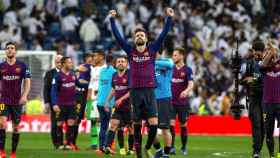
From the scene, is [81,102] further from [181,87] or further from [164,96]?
[164,96]

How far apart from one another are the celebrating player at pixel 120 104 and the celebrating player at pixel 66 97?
2787 millimetres

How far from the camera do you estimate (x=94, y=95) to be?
88.2ft

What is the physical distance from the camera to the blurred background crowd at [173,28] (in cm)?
4091

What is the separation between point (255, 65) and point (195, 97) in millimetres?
20594

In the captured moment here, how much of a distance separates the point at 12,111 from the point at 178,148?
25.2ft

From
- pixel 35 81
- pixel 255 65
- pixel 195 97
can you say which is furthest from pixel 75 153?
pixel 195 97

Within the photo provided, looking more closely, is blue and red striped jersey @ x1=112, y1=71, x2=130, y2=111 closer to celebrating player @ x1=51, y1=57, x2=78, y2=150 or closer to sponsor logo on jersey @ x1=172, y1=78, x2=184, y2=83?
sponsor logo on jersey @ x1=172, y1=78, x2=184, y2=83

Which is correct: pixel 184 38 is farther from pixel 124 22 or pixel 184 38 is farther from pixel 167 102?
pixel 167 102

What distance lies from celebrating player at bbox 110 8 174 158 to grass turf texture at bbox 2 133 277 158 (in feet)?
11.2

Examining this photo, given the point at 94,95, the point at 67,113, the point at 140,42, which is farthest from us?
the point at 94,95

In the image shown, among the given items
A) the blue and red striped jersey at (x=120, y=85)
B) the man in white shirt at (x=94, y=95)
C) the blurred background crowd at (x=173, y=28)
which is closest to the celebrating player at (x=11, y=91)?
the blue and red striped jersey at (x=120, y=85)

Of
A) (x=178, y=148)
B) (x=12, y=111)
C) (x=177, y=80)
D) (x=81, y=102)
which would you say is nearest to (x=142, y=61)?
(x=12, y=111)

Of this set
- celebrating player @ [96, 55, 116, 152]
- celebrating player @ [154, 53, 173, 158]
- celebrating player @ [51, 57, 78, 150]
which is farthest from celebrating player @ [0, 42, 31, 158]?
celebrating player @ [51, 57, 78, 150]

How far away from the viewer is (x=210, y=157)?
21.7 meters
